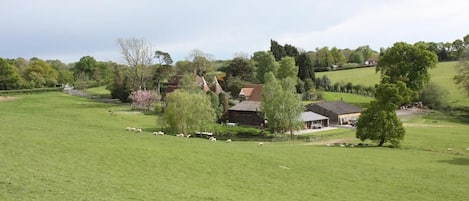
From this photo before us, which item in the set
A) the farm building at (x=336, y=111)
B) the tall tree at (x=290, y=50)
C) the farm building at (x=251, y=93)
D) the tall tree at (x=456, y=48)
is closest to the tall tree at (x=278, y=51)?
the tall tree at (x=290, y=50)

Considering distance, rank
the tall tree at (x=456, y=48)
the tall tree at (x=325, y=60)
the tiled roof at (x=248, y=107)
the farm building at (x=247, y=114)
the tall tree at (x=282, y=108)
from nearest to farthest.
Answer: the tall tree at (x=282, y=108)
the farm building at (x=247, y=114)
the tiled roof at (x=248, y=107)
the tall tree at (x=456, y=48)
the tall tree at (x=325, y=60)

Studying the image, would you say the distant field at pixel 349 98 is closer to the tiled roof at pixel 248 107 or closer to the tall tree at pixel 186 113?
the tiled roof at pixel 248 107

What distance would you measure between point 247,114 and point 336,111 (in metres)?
14.1

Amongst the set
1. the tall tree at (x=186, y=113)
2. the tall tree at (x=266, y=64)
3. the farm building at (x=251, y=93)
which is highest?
the tall tree at (x=266, y=64)

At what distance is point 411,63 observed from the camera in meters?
73.5

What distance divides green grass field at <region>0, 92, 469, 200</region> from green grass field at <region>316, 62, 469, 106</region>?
51123mm

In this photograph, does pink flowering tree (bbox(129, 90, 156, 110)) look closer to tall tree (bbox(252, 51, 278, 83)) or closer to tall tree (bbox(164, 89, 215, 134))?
tall tree (bbox(164, 89, 215, 134))

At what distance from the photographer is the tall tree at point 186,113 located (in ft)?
146

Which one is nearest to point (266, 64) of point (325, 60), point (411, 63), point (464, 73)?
point (411, 63)

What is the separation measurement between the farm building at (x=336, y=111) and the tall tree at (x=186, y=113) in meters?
25.4

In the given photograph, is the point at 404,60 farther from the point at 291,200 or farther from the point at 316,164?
the point at 291,200

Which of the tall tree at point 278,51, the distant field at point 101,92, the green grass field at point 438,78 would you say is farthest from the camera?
the tall tree at point 278,51

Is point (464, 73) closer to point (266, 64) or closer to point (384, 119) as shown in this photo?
point (266, 64)

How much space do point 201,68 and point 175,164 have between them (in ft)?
282
